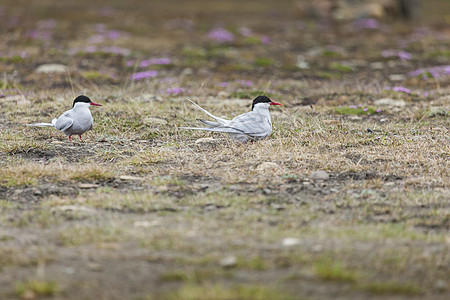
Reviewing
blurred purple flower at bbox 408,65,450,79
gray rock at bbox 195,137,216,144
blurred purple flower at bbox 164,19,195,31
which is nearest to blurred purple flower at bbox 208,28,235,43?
blurred purple flower at bbox 164,19,195,31

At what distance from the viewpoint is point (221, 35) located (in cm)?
2131

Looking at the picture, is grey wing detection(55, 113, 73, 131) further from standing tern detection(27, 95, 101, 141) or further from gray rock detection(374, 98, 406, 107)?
gray rock detection(374, 98, 406, 107)

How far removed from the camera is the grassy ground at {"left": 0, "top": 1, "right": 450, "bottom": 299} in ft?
14.0

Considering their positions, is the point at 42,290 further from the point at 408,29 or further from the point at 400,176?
the point at 408,29

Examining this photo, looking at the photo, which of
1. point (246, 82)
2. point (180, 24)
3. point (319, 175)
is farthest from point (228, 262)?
point (180, 24)

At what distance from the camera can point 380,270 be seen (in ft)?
14.4

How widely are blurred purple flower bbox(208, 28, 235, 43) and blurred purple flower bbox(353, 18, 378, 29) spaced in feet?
19.3

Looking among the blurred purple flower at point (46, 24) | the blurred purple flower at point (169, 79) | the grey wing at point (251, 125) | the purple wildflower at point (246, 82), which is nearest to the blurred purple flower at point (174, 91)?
the blurred purple flower at point (169, 79)

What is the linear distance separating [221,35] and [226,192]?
1577 cm

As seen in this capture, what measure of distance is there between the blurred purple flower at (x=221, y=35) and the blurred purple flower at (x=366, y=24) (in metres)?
5.89

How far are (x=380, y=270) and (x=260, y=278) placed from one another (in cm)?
88

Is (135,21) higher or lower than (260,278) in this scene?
higher

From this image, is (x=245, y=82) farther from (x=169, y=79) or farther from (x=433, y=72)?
(x=433, y=72)

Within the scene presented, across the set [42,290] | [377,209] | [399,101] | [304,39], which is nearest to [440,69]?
[399,101]
